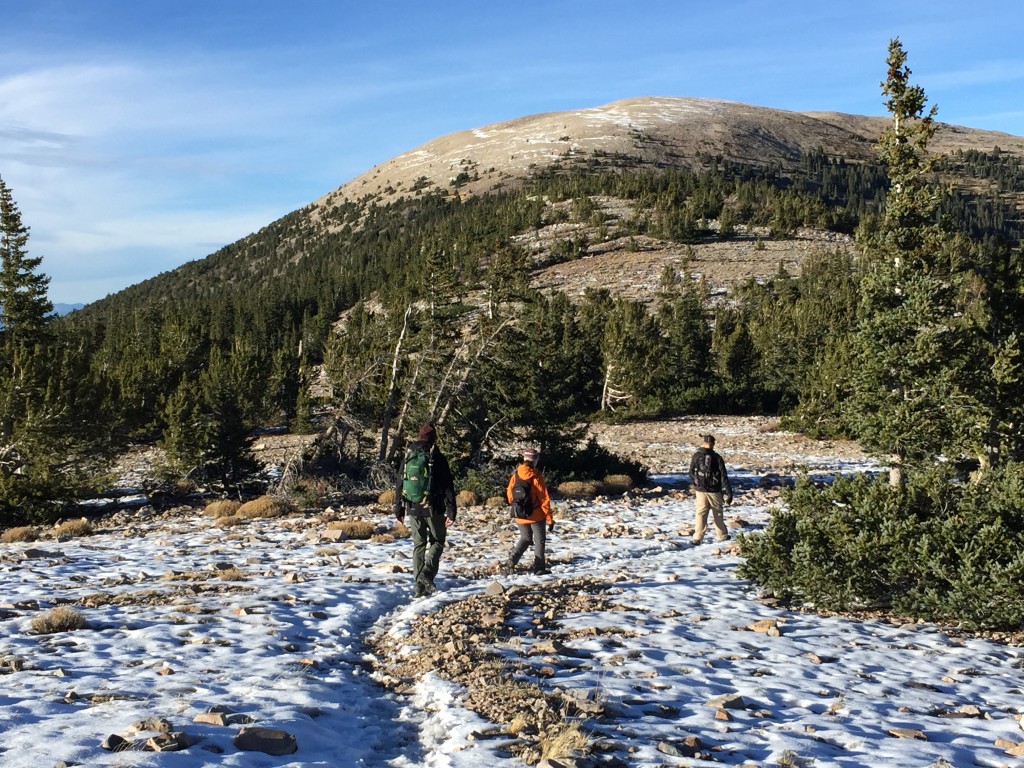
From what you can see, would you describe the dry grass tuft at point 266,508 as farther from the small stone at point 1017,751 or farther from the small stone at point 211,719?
the small stone at point 1017,751

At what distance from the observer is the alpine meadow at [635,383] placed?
33.1 ft

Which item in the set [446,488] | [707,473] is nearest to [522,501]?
[446,488]

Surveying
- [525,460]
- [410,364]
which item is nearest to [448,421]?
[410,364]

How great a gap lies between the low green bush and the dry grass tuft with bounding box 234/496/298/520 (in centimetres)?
1182

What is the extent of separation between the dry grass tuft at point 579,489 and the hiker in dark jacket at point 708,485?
608 cm

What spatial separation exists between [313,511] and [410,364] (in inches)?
219

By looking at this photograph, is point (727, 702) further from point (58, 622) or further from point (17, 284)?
point (17, 284)

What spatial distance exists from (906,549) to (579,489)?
37.5ft

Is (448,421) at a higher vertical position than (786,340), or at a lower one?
lower

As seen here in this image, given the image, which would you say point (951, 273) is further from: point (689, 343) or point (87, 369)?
point (689, 343)

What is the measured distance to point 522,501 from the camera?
11.4 meters

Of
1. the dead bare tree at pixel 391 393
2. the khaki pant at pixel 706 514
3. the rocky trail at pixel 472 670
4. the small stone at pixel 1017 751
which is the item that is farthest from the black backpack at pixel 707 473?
the dead bare tree at pixel 391 393

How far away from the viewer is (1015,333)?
14.5 metres

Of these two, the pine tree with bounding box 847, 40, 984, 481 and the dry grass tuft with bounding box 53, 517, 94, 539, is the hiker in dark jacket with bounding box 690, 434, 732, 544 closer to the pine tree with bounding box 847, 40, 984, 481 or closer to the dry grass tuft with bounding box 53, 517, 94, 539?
the pine tree with bounding box 847, 40, 984, 481
